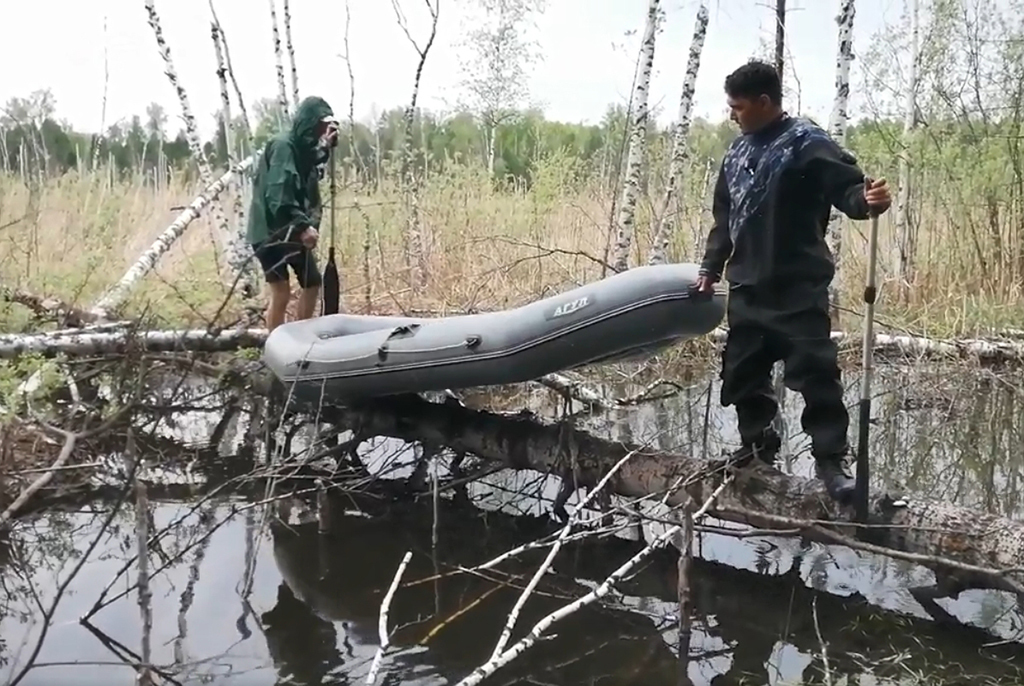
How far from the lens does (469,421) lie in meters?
3.85

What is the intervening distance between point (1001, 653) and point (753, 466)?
2.84ft

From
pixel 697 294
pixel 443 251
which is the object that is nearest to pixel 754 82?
pixel 697 294

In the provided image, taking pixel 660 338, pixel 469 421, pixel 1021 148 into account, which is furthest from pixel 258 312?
pixel 1021 148

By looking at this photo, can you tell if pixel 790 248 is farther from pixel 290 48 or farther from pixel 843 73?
pixel 290 48

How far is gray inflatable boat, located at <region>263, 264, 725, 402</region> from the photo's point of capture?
311cm

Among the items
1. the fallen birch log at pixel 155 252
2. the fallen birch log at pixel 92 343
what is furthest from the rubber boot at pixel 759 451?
the fallen birch log at pixel 155 252

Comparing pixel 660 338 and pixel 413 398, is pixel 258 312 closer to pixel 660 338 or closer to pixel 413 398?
pixel 413 398

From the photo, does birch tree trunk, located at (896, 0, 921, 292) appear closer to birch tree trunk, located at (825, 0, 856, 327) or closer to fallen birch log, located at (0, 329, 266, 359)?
birch tree trunk, located at (825, 0, 856, 327)

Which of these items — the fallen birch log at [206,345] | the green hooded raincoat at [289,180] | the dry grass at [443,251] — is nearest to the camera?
the green hooded raincoat at [289,180]

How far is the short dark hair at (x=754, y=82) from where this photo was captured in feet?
9.65

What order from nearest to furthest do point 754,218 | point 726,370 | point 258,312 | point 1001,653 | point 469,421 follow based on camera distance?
point 1001,653 → point 754,218 → point 726,370 → point 469,421 → point 258,312

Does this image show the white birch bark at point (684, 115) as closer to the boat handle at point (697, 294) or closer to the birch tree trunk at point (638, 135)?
the birch tree trunk at point (638, 135)

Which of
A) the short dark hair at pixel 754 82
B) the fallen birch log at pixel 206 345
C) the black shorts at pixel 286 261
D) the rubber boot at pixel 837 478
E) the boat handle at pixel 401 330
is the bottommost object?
the rubber boot at pixel 837 478

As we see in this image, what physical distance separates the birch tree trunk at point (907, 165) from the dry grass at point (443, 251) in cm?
12
